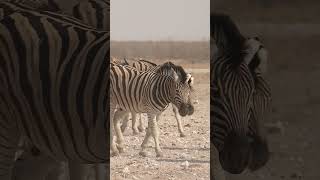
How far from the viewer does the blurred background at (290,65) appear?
2.54ft

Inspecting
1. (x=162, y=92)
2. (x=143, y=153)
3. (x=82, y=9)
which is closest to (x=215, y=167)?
(x=82, y=9)

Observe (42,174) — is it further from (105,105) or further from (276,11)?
(276,11)

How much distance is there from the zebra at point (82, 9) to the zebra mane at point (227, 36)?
0.17 m

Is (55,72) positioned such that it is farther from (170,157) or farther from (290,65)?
(170,157)


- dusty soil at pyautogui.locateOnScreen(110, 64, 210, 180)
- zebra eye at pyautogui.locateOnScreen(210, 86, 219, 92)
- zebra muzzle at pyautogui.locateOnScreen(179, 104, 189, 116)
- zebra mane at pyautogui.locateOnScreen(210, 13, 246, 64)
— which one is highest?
zebra mane at pyautogui.locateOnScreen(210, 13, 246, 64)

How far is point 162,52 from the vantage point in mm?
2188

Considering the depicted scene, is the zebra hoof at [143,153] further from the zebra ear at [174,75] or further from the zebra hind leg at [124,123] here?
the zebra ear at [174,75]

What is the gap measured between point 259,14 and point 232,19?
0.14 ft

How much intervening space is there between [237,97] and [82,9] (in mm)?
288

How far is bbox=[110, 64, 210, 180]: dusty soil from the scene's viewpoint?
270 cm

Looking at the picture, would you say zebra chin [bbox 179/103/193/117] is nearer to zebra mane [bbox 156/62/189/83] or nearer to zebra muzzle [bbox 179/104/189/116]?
zebra muzzle [bbox 179/104/189/116]

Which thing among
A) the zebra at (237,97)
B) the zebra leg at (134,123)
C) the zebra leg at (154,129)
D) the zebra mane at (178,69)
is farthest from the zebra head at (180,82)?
the zebra at (237,97)

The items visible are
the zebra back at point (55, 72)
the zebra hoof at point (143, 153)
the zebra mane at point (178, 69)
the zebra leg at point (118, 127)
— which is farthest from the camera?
the zebra hoof at point (143, 153)

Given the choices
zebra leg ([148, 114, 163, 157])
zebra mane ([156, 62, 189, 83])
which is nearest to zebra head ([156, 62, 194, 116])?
zebra mane ([156, 62, 189, 83])
